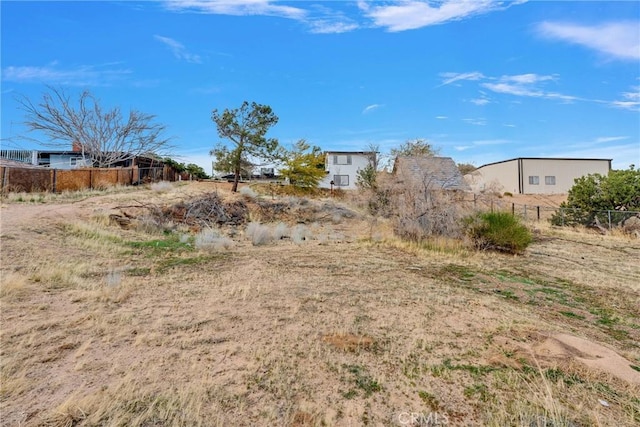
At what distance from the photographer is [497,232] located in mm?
10281

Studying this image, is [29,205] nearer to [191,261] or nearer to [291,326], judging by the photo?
[191,261]

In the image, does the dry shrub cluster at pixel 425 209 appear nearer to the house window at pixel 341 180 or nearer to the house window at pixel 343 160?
the house window at pixel 341 180

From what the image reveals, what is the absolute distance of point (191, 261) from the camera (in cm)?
800

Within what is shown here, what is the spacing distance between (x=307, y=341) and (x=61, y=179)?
795 inches

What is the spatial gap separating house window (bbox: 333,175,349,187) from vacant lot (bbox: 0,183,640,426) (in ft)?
106

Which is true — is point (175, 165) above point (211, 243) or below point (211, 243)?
above

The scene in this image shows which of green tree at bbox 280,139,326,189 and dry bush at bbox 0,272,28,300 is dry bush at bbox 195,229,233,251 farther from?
green tree at bbox 280,139,326,189

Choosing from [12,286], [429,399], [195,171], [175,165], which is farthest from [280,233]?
[195,171]

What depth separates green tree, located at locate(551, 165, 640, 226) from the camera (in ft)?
58.9

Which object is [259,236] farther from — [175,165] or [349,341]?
[175,165]

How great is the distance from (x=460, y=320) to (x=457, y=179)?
26.9ft

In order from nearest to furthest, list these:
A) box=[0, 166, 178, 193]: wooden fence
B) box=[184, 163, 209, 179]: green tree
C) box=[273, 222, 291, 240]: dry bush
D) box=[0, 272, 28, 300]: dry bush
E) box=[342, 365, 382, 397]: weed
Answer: box=[342, 365, 382, 397]: weed, box=[0, 272, 28, 300]: dry bush, box=[273, 222, 291, 240]: dry bush, box=[0, 166, 178, 193]: wooden fence, box=[184, 163, 209, 179]: green tree

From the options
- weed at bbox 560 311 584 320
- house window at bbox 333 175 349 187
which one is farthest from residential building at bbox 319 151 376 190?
weed at bbox 560 311 584 320

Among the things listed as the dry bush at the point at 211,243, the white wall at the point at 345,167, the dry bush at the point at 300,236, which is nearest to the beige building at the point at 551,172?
the white wall at the point at 345,167
